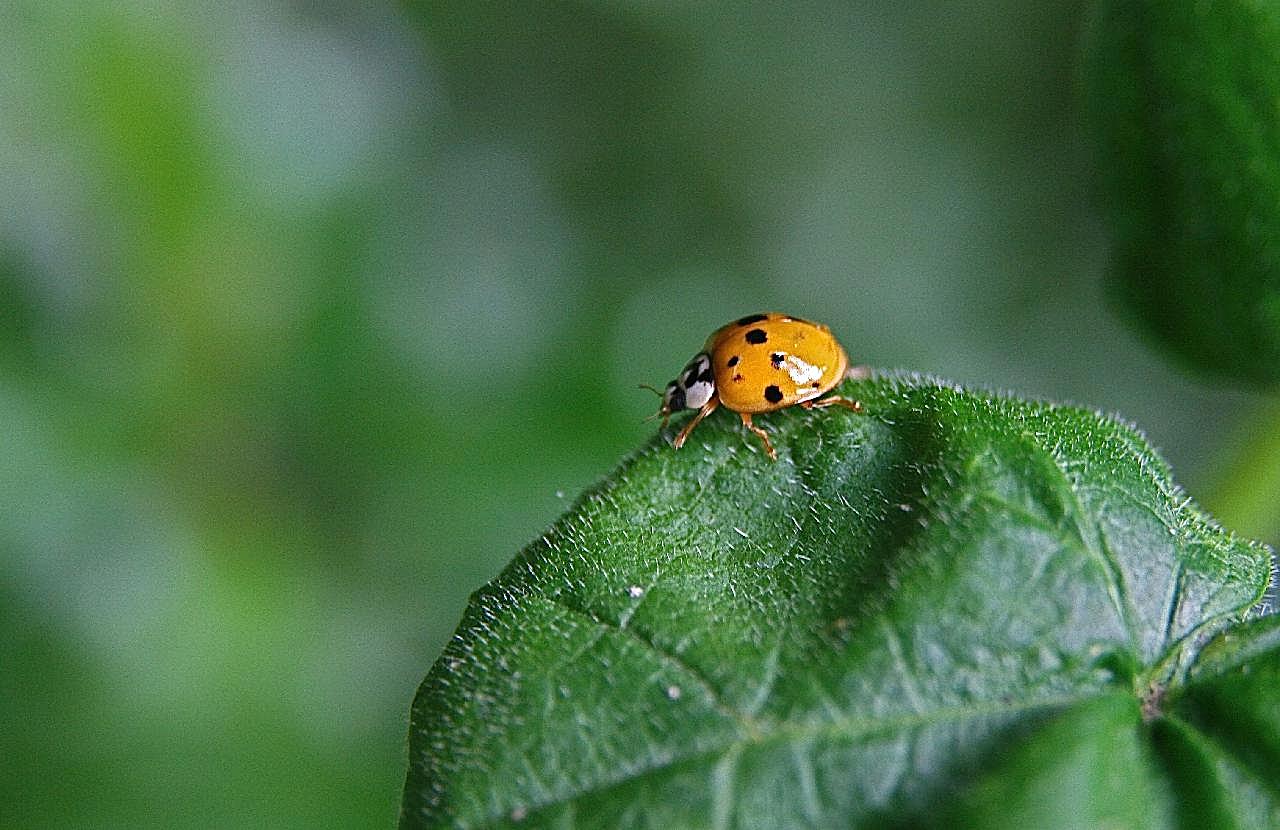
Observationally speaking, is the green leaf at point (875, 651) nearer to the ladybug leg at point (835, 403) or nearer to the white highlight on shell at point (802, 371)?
the ladybug leg at point (835, 403)

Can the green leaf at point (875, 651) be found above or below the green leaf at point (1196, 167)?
below

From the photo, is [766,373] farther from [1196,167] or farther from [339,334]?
[339,334]

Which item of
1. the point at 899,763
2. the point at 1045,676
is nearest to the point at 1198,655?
the point at 1045,676

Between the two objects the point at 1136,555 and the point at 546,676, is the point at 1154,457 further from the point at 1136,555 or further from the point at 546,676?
the point at 546,676

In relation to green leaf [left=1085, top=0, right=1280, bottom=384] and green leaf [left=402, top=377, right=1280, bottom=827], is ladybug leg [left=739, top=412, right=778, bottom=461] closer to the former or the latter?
green leaf [left=402, top=377, right=1280, bottom=827]

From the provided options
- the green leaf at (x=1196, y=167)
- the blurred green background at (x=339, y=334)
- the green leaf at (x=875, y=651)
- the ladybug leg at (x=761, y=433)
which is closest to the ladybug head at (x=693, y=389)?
the ladybug leg at (x=761, y=433)

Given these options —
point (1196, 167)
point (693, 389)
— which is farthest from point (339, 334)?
point (1196, 167)
